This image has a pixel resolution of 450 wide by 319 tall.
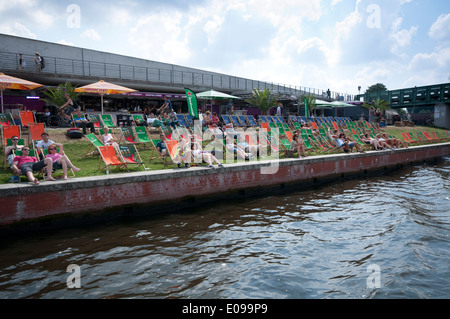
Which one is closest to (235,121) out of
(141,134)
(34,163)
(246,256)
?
(141,134)

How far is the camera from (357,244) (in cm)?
574

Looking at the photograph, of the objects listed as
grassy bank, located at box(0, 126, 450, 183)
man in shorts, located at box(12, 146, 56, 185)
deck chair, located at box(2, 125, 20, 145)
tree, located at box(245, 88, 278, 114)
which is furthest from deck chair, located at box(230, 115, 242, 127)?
man in shorts, located at box(12, 146, 56, 185)

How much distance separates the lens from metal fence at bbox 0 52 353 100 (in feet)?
65.3

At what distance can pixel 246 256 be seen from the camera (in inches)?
204

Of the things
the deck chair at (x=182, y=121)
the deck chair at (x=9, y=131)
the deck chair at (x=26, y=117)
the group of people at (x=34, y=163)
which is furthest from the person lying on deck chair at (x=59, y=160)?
the deck chair at (x=182, y=121)

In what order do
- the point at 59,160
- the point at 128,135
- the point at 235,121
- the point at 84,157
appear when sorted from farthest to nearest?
the point at 235,121, the point at 128,135, the point at 84,157, the point at 59,160

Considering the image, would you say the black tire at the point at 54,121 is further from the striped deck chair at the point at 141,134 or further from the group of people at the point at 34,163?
the group of people at the point at 34,163

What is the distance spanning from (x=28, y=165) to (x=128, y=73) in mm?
19889

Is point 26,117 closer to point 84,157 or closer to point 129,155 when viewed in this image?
point 84,157

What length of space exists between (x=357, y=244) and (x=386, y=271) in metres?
0.99

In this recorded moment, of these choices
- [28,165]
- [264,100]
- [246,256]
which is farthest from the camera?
[264,100]

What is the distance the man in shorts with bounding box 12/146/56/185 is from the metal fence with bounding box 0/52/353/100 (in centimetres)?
1410

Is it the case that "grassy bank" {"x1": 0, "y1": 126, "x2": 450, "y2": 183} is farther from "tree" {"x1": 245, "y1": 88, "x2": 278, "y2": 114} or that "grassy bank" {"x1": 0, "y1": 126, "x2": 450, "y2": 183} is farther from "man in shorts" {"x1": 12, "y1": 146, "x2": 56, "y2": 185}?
"tree" {"x1": 245, "y1": 88, "x2": 278, "y2": 114}
